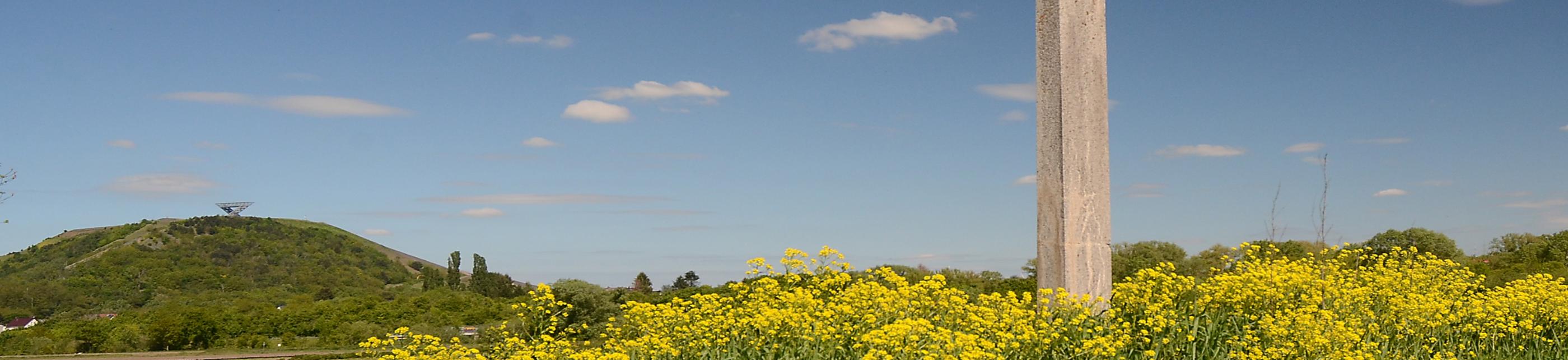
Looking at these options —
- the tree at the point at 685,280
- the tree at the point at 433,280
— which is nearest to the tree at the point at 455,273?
the tree at the point at 433,280

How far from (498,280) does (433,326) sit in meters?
23.0

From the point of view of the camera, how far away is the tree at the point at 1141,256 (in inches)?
517

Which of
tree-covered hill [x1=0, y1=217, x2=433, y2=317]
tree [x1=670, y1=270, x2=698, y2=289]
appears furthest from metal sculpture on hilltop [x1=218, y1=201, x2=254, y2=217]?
tree [x1=670, y1=270, x2=698, y2=289]

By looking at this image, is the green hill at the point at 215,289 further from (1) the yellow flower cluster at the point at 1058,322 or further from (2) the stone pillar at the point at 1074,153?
A: (2) the stone pillar at the point at 1074,153

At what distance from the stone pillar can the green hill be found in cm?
3187

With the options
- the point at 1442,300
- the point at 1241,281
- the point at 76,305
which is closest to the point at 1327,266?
the point at 1442,300

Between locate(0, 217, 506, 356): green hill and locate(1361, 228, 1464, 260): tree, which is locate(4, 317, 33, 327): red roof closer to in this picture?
locate(0, 217, 506, 356): green hill

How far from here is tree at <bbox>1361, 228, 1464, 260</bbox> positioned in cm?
1476

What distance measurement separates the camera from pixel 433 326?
128ft

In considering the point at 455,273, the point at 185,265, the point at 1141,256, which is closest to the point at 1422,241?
the point at 1141,256

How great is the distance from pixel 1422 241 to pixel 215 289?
3597 inches

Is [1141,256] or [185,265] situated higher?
[185,265]

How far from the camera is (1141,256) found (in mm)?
13578

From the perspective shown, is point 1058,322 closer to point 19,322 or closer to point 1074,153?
point 1074,153
